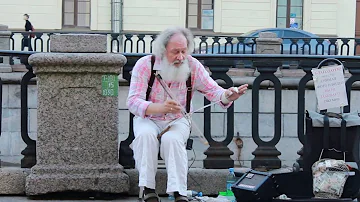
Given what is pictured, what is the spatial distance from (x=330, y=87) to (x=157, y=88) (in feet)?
4.37

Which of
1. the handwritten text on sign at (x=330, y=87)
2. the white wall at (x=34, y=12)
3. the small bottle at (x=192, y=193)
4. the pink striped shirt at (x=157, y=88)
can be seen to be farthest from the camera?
the white wall at (x=34, y=12)

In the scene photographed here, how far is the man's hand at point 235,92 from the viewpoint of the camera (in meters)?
5.14

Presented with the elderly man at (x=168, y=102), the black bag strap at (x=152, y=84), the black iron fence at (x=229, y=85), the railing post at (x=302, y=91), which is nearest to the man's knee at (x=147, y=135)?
the elderly man at (x=168, y=102)

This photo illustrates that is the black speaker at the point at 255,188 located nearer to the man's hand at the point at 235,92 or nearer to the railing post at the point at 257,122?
the man's hand at the point at 235,92

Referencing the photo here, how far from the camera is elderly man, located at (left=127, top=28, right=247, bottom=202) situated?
5.05 m

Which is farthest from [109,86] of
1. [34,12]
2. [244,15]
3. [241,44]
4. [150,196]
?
[244,15]

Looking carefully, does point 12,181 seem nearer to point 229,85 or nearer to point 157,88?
point 157,88

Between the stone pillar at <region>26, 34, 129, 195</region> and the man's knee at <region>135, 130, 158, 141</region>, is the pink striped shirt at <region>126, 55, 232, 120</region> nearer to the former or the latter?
the man's knee at <region>135, 130, 158, 141</region>

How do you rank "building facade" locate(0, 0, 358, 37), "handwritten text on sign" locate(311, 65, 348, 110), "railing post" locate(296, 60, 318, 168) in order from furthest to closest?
1. "building facade" locate(0, 0, 358, 37)
2. "railing post" locate(296, 60, 318, 168)
3. "handwritten text on sign" locate(311, 65, 348, 110)

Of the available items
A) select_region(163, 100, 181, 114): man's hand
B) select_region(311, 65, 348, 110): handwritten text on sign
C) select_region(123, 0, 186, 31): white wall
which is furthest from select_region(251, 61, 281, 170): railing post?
select_region(123, 0, 186, 31): white wall

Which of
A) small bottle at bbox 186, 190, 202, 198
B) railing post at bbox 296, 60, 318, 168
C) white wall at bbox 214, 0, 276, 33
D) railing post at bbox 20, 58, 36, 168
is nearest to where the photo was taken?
small bottle at bbox 186, 190, 202, 198

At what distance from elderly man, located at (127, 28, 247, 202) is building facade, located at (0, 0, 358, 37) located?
19382 millimetres

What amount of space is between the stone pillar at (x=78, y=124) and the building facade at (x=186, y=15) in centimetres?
1902

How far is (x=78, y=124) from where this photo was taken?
5.64 m
